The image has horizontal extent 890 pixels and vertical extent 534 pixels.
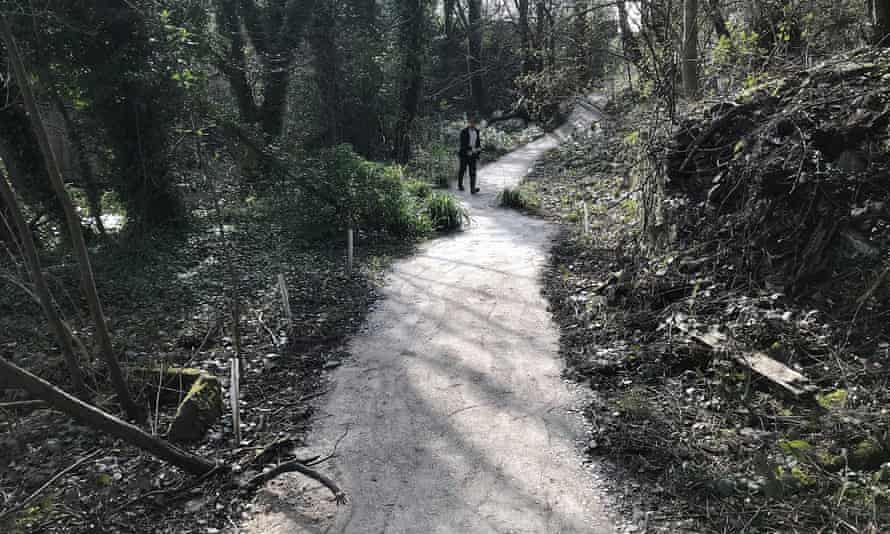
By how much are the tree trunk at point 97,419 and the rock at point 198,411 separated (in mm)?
448

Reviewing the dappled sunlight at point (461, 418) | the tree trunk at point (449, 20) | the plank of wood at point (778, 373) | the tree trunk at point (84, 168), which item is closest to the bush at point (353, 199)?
the dappled sunlight at point (461, 418)

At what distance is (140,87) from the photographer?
28.9 ft

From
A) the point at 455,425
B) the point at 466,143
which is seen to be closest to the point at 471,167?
the point at 466,143

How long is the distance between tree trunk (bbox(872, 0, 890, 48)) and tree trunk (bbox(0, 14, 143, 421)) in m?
7.06

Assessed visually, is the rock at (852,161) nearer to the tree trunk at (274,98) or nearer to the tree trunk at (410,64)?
the tree trunk at (274,98)

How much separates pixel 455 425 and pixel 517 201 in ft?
29.4

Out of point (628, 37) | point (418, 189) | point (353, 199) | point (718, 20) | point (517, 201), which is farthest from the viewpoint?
point (418, 189)

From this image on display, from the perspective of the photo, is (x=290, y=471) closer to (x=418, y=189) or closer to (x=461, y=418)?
(x=461, y=418)

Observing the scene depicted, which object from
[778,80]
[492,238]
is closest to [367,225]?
[492,238]

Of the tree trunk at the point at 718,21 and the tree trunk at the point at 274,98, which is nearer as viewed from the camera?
the tree trunk at the point at 718,21

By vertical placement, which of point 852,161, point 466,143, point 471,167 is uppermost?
point 852,161

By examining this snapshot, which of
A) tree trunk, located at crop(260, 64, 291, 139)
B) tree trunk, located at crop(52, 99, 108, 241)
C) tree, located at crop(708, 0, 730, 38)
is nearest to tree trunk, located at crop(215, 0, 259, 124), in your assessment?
tree trunk, located at crop(260, 64, 291, 139)

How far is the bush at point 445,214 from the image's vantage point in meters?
11.1

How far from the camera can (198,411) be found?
14.0 ft
